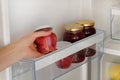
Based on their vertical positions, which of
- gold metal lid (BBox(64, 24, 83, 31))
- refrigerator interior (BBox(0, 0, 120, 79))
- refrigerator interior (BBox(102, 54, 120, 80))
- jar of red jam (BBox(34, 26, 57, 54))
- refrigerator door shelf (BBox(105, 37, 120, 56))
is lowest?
refrigerator interior (BBox(102, 54, 120, 80))

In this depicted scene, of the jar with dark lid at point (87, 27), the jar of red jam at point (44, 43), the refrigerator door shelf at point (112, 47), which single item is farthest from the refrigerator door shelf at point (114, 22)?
the jar of red jam at point (44, 43)

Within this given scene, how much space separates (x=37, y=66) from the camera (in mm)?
851

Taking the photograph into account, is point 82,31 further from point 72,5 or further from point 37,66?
point 37,66

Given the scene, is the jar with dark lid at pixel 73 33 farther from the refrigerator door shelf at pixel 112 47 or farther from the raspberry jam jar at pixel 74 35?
the refrigerator door shelf at pixel 112 47

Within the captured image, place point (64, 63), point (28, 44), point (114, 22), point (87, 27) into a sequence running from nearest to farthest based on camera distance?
point (28, 44) → point (64, 63) → point (87, 27) → point (114, 22)

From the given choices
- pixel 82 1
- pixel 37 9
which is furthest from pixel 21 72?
pixel 82 1

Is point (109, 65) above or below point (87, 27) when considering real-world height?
below

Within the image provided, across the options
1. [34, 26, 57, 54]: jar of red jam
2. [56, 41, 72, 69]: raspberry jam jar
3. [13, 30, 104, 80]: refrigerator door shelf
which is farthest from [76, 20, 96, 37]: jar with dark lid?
[34, 26, 57, 54]: jar of red jam

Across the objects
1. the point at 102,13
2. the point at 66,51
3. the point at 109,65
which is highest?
the point at 102,13

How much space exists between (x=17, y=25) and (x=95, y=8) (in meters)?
0.49

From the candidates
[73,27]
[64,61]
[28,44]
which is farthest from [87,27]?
[28,44]

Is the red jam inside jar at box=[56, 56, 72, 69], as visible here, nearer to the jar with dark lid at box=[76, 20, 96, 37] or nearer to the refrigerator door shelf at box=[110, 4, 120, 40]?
the jar with dark lid at box=[76, 20, 96, 37]

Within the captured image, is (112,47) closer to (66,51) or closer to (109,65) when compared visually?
(109,65)

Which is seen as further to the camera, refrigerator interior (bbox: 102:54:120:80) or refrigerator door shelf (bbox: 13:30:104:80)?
refrigerator interior (bbox: 102:54:120:80)
